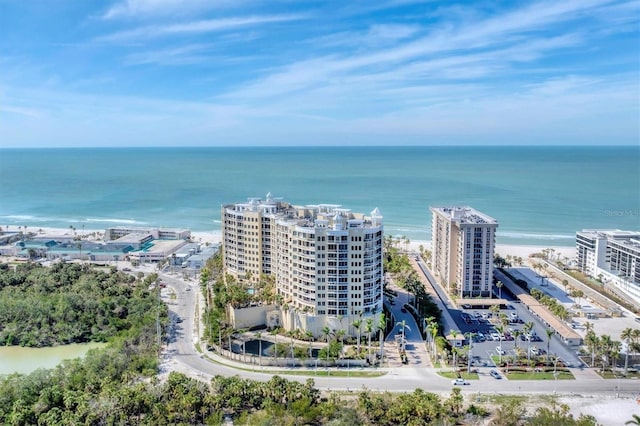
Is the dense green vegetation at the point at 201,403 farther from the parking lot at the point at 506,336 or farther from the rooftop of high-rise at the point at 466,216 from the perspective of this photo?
the rooftop of high-rise at the point at 466,216

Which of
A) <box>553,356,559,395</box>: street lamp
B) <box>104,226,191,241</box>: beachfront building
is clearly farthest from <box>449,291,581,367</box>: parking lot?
<box>104,226,191,241</box>: beachfront building

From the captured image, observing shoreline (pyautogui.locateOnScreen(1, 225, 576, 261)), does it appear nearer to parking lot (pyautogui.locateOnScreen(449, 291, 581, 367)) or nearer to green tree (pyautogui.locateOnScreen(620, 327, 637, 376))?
parking lot (pyautogui.locateOnScreen(449, 291, 581, 367))

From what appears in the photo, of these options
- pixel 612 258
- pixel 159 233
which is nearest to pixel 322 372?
pixel 612 258

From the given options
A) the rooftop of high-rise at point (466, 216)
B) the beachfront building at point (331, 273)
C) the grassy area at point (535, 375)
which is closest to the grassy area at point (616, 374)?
the grassy area at point (535, 375)

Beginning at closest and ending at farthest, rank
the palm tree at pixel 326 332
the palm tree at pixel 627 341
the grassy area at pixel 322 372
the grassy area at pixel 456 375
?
the grassy area at pixel 456 375
the grassy area at pixel 322 372
the palm tree at pixel 627 341
the palm tree at pixel 326 332

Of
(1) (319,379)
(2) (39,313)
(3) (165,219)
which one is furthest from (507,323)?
(3) (165,219)

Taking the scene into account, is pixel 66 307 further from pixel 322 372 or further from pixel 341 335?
pixel 341 335
